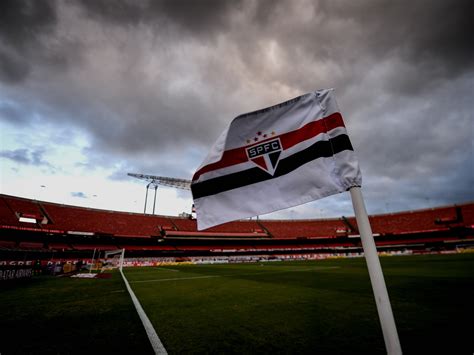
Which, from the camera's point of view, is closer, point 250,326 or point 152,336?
point 152,336

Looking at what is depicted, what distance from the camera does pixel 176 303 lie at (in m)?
5.44

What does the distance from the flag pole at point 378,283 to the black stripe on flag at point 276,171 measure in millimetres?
485

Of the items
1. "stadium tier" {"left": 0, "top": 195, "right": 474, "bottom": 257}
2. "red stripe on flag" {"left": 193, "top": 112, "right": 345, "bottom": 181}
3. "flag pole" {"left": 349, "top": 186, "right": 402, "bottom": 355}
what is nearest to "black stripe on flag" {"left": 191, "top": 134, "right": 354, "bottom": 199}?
"red stripe on flag" {"left": 193, "top": 112, "right": 345, "bottom": 181}

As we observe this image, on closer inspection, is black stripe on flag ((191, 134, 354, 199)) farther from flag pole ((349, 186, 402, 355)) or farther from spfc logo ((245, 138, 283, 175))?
flag pole ((349, 186, 402, 355))

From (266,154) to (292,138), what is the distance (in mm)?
292

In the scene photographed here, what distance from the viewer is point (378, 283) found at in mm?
1532

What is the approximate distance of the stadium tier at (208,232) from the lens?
34688mm

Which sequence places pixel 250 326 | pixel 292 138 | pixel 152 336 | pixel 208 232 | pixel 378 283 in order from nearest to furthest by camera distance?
pixel 378 283 < pixel 292 138 < pixel 152 336 < pixel 250 326 < pixel 208 232

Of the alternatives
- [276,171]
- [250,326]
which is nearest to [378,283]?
[276,171]

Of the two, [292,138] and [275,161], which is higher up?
[292,138]

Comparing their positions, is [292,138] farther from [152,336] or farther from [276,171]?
[152,336]

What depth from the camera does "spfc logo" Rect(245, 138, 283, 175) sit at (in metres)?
2.27

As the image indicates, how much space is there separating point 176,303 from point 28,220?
133ft

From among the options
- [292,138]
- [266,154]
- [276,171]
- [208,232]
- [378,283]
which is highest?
[208,232]
